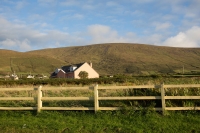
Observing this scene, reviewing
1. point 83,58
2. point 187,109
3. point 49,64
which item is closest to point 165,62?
point 83,58

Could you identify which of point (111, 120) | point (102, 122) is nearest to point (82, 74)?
point (111, 120)

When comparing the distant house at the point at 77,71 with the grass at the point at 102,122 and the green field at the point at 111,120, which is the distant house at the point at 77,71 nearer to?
the green field at the point at 111,120

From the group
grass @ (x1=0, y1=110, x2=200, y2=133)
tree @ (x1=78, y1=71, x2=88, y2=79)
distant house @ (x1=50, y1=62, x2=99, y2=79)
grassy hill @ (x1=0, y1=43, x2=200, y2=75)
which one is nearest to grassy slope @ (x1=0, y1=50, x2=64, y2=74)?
grassy hill @ (x1=0, y1=43, x2=200, y2=75)

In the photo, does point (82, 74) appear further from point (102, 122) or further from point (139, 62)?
point (139, 62)

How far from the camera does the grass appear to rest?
8.08m

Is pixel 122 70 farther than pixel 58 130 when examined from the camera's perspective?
Yes

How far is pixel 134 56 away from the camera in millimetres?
190875

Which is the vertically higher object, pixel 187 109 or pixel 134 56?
pixel 134 56

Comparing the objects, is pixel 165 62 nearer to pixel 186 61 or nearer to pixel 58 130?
pixel 186 61

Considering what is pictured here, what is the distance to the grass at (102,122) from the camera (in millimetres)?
8078

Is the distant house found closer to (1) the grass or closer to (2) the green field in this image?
(2) the green field

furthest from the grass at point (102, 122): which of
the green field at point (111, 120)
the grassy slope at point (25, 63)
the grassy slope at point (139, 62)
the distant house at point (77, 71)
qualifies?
the grassy slope at point (139, 62)

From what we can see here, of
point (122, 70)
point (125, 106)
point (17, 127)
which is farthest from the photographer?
point (122, 70)

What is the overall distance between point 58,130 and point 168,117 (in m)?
3.91
